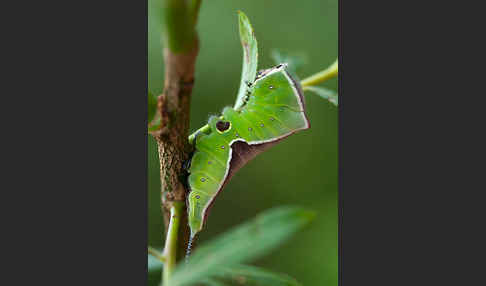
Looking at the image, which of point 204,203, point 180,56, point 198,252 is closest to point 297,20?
point 204,203

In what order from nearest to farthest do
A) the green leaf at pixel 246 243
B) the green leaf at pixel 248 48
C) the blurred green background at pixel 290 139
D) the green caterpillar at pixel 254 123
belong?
the green leaf at pixel 246 243
the green leaf at pixel 248 48
the green caterpillar at pixel 254 123
the blurred green background at pixel 290 139

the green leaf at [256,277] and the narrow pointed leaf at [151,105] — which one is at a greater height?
the narrow pointed leaf at [151,105]

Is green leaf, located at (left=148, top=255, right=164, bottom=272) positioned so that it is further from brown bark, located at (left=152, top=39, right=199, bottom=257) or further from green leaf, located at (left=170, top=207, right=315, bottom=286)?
green leaf, located at (left=170, top=207, right=315, bottom=286)

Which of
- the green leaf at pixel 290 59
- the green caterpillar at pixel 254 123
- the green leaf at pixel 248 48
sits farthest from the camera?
the green leaf at pixel 290 59

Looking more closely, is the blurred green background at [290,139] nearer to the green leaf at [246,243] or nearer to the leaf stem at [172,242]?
the leaf stem at [172,242]

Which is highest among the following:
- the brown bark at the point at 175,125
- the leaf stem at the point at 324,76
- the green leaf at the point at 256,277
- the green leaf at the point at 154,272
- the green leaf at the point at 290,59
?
the green leaf at the point at 290,59

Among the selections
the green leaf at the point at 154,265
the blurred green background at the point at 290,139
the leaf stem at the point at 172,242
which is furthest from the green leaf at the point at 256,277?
the blurred green background at the point at 290,139

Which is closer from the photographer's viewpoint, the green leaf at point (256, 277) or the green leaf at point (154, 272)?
the green leaf at point (256, 277)
